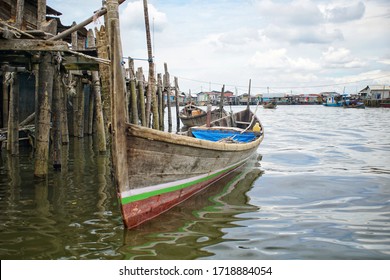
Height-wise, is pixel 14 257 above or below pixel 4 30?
below

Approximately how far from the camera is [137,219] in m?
5.43

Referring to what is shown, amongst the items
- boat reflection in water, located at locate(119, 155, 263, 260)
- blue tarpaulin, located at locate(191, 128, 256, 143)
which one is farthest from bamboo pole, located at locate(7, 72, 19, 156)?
boat reflection in water, located at locate(119, 155, 263, 260)

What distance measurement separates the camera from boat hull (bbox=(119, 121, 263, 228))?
5.25 metres

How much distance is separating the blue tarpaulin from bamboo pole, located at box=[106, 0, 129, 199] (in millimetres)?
5803

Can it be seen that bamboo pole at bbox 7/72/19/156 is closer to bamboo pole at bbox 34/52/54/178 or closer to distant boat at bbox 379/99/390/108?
bamboo pole at bbox 34/52/54/178

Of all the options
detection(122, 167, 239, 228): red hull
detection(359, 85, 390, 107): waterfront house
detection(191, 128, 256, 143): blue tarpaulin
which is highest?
detection(359, 85, 390, 107): waterfront house

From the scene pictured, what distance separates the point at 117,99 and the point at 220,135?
6575mm

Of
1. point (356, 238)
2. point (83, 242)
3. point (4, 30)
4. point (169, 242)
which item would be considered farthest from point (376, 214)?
point (4, 30)

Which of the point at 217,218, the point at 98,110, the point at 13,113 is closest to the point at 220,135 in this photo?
the point at 98,110

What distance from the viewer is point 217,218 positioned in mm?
6035

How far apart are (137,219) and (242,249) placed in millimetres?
Result: 1653

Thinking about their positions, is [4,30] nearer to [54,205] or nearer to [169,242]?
[54,205]

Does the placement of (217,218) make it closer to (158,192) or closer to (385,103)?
(158,192)

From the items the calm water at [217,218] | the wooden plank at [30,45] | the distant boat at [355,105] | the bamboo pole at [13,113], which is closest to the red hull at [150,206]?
the calm water at [217,218]
